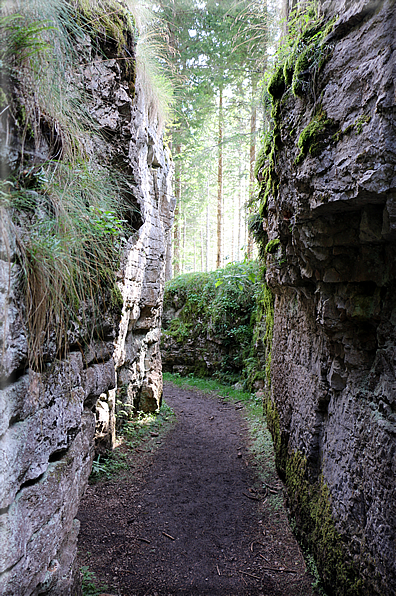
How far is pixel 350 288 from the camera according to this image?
2779mm

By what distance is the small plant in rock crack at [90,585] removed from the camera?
2919 mm

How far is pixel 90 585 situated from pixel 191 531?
134 centimetres

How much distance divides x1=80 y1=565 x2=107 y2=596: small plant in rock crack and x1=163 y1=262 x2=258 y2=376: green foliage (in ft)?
25.5

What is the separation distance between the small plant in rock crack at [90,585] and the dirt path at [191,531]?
0.25ft

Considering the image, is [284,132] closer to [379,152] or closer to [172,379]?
[379,152]

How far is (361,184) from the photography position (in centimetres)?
199

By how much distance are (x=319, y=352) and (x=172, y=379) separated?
8176mm

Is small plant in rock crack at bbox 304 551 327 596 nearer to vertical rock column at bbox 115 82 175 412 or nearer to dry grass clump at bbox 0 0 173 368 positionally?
dry grass clump at bbox 0 0 173 368

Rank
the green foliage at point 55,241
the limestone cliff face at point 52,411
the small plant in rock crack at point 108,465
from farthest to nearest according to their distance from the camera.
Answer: the small plant in rock crack at point 108,465 → the green foliage at point 55,241 → the limestone cliff face at point 52,411

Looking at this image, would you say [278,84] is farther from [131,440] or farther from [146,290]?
[131,440]

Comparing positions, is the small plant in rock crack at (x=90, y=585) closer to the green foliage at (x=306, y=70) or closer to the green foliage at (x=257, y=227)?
the green foliage at (x=306, y=70)

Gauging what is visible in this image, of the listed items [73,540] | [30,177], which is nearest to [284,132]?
[30,177]

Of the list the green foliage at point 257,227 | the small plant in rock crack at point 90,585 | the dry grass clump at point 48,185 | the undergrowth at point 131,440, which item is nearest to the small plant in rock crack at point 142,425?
the undergrowth at point 131,440

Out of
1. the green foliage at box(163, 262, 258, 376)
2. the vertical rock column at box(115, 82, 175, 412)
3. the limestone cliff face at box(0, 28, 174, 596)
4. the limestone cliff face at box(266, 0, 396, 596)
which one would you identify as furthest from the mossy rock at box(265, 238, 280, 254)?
the green foliage at box(163, 262, 258, 376)
